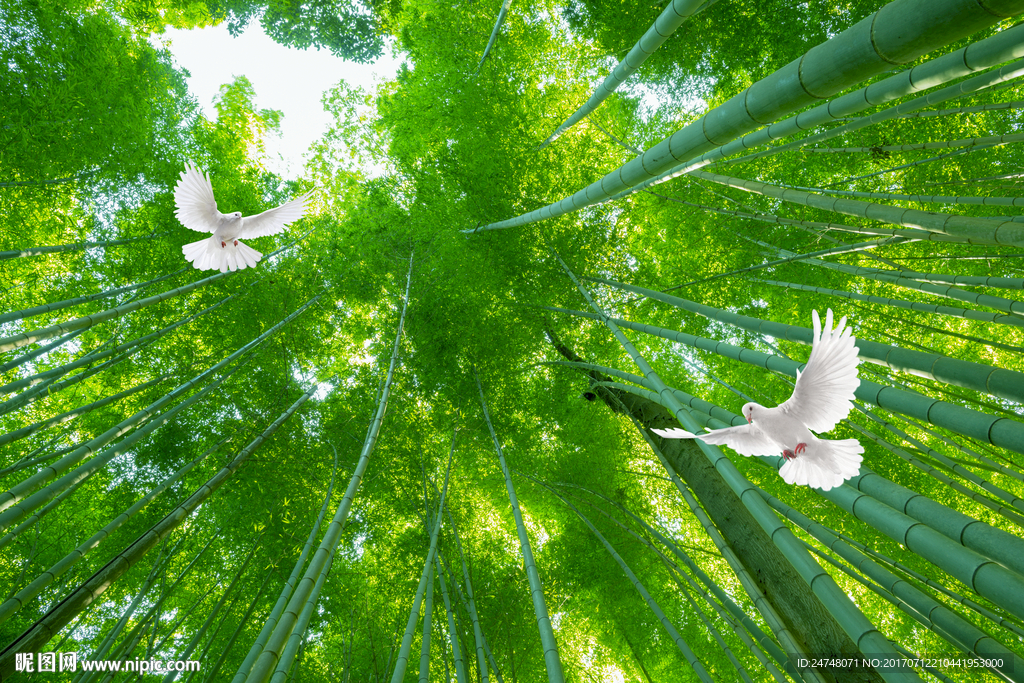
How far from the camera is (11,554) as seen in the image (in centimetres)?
408

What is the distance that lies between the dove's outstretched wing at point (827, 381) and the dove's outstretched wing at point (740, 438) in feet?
0.56

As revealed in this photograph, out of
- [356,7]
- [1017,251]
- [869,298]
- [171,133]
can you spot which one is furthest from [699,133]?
[356,7]

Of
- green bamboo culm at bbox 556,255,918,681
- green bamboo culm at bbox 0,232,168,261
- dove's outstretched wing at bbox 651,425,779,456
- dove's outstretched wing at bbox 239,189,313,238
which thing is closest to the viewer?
green bamboo culm at bbox 556,255,918,681

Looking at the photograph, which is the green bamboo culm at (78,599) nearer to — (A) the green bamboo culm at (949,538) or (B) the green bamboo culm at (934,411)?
(A) the green bamboo culm at (949,538)

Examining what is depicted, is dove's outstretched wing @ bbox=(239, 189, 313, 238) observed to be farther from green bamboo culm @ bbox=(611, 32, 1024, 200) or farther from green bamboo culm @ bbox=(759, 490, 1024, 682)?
green bamboo culm @ bbox=(759, 490, 1024, 682)

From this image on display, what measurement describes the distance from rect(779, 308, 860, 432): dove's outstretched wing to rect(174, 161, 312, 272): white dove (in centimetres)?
305

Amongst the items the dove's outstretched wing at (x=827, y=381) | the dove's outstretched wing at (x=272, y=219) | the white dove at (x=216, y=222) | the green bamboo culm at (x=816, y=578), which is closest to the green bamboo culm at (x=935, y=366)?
the dove's outstretched wing at (x=827, y=381)

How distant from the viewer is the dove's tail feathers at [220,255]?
126 inches

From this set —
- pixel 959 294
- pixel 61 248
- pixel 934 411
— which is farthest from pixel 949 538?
pixel 61 248

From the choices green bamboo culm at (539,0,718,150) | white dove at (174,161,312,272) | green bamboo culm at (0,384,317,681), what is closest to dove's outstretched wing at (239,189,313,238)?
white dove at (174,161,312,272)

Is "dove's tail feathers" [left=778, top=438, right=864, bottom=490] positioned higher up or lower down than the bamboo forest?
lower down

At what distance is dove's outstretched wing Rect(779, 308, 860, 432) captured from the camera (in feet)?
4.50

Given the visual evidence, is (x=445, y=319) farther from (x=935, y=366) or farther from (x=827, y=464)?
(x=935, y=366)

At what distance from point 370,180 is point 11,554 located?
499 centimetres
